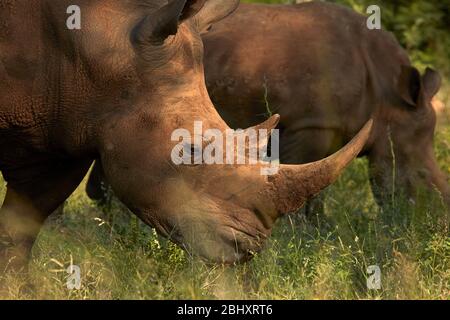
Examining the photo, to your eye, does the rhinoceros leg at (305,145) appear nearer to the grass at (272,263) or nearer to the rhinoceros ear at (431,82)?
the grass at (272,263)

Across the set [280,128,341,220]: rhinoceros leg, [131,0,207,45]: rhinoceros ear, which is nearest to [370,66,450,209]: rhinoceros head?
[280,128,341,220]: rhinoceros leg

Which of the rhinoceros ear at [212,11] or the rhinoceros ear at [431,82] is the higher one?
the rhinoceros ear at [212,11]

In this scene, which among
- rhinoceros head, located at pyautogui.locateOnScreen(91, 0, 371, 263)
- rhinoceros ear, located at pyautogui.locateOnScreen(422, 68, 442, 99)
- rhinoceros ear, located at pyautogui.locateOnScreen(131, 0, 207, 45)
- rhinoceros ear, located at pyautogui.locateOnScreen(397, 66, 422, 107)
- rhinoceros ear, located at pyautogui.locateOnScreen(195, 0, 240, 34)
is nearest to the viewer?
rhinoceros ear, located at pyautogui.locateOnScreen(131, 0, 207, 45)

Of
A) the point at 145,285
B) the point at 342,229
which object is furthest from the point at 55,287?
the point at 342,229

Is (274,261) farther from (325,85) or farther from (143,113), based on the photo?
(325,85)

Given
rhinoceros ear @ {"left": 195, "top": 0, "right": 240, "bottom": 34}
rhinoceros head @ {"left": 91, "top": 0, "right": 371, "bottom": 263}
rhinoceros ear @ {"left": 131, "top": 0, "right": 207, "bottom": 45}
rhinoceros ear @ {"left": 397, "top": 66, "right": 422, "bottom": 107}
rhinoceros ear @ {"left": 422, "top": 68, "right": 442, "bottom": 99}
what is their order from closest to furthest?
1. rhinoceros ear @ {"left": 131, "top": 0, "right": 207, "bottom": 45}
2. rhinoceros head @ {"left": 91, "top": 0, "right": 371, "bottom": 263}
3. rhinoceros ear @ {"left": 195, "top": 0, "right": 240, "bottom": 34}
4. rhinoceros ear @ {"left": 397, "top": 66, "right": 422, "bottom": 107}
5. rhinoceros ear @ {"left": 422, "top": 68, "right": 442, "bottom": 99}

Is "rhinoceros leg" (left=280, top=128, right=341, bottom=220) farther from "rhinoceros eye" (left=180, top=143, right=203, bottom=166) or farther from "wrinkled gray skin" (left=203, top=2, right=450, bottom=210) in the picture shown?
"rhinoceros eye" (left=180, top=143, right=203, bottom=166)

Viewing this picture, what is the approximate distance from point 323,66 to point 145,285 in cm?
315

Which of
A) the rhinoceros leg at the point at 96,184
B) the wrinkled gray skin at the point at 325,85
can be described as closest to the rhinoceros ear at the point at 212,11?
the wrinkled gray skin at the point at 325,85

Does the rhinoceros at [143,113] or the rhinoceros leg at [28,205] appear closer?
the rhinoceros at [143,113]

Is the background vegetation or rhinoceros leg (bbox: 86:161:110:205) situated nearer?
the background vegetation

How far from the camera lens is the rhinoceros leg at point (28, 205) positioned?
6730 millimetres

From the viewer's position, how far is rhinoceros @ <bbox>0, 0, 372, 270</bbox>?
19.5 feet

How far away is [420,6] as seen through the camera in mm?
14109
